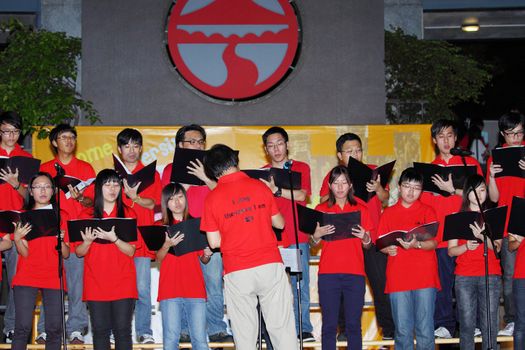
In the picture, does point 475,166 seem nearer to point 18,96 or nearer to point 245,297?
point 245,297

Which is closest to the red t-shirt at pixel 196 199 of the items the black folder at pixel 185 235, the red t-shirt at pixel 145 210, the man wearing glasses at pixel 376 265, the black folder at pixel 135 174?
the red t-shirt at pixel 145 210

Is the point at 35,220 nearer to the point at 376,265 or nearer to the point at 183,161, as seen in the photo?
the point at 183,161

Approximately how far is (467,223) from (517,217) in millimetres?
359

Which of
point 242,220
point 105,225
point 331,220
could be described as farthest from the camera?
point 331,220

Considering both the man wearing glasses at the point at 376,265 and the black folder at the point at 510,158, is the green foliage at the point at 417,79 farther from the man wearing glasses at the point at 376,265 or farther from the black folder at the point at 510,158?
the black folder at the point at 510,158

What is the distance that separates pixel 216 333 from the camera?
23.1 ft

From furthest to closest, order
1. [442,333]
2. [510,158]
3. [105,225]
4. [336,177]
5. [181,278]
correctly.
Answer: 1. [442,333]
2. [510,158]
3. [336,177]
4. [181,278]
5. [105,225]

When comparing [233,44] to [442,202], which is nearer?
[442,202]

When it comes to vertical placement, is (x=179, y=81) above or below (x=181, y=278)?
above

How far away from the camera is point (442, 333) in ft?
22.8

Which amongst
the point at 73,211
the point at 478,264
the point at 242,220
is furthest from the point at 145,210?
the point at 478,264

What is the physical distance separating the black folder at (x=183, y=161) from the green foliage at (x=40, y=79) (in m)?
2.47

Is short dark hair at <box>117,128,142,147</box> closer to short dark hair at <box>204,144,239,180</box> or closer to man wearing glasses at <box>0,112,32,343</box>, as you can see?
man wearing glasses at <box>0,112,32,343</box>

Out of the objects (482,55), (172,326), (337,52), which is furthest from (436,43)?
(482,55)
